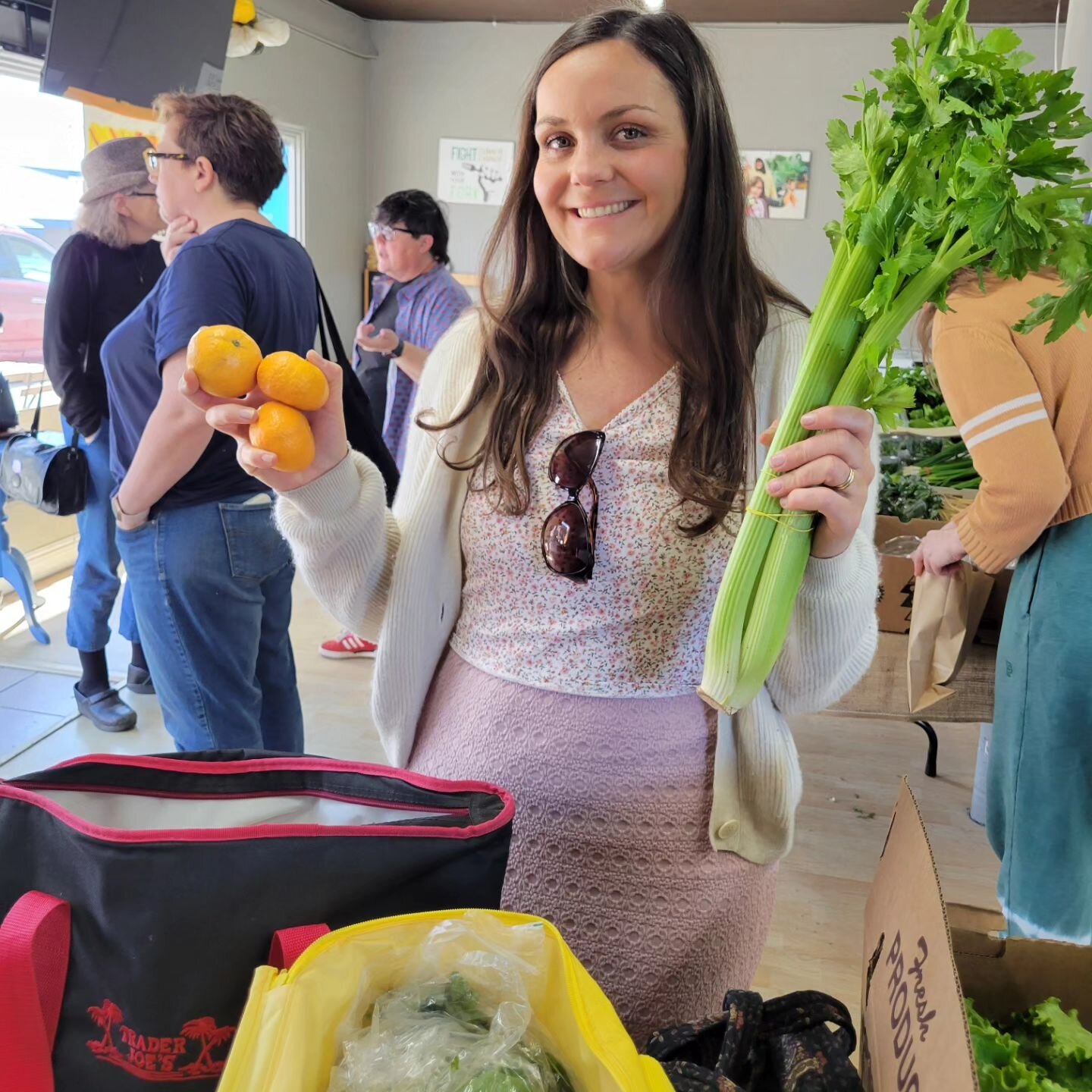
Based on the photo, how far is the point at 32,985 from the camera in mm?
663

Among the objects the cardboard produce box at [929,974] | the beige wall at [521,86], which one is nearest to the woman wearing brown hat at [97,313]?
the cardboard produce box at [929,974]

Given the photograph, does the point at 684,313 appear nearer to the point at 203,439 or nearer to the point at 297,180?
the point at 203,439

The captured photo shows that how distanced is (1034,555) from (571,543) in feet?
3.44

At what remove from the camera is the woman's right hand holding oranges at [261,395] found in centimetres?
98

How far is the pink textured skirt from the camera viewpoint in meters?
1.03

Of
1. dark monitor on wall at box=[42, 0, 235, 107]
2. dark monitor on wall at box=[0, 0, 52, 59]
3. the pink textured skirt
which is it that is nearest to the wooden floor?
the pink textured skirt

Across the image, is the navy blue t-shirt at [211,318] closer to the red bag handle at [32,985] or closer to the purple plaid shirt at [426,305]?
the red bag handle at [32,985]

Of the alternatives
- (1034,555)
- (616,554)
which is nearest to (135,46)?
(616,554)

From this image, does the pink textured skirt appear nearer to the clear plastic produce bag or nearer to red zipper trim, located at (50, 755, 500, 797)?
red zipper trim, located at (50, 755, 500, 797)

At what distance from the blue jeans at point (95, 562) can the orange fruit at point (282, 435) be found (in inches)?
98.7

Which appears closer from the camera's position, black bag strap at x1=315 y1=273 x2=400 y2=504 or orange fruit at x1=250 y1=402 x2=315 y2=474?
orange fruit at x1=250 y1=402 x2=315 y2=474

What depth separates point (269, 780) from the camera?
31.1 inches

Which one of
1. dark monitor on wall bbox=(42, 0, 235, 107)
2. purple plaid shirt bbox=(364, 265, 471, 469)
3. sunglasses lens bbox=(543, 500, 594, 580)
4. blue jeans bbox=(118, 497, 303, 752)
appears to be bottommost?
blue jeans bbox=(118, 497, 303, 752)

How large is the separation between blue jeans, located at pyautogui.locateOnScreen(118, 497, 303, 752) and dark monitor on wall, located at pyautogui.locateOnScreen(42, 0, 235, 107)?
1.53 m
